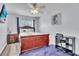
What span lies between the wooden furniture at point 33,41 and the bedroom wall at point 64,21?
87 millimetres

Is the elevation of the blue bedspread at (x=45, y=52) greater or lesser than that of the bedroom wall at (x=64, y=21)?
lesser

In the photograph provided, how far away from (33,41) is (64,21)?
1.69 feet

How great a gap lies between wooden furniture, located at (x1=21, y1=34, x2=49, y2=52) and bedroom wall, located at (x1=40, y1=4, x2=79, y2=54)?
0.29ft

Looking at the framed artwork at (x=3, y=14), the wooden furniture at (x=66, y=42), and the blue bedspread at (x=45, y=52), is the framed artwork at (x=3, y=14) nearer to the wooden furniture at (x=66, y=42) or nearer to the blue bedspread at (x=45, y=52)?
the blue bedspread at (x=45, y=52)

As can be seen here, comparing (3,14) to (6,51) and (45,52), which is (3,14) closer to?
(6,51)

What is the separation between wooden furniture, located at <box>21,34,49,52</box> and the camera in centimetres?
166

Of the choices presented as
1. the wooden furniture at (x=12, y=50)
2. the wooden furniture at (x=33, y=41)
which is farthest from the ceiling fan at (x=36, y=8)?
the wooden furniture at (x=12, y=50)

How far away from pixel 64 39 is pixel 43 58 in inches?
15.5

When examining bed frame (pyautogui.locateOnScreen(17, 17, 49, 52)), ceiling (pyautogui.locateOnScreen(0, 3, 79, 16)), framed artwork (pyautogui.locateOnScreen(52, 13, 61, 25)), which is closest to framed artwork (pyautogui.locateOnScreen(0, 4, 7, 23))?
ceiling (pyautogui.locateOnScreen(0, 3, 79, 16))

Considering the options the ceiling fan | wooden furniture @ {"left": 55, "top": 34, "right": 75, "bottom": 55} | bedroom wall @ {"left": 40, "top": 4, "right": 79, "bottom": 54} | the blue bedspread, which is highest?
the ceiling fan

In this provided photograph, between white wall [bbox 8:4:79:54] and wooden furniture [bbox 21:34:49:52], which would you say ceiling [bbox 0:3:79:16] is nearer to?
white wall [bbox 8:4:79:54]

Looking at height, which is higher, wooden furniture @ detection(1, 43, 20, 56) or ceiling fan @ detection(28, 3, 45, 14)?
ceiling fan @ detection(28, 3, 45, 14)

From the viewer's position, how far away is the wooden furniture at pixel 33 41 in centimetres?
166

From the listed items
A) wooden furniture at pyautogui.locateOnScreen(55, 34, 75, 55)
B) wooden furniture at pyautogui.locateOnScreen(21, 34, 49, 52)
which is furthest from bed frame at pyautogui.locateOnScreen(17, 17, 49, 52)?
wooden furniture at pyautogui.locateOnScreen(55, 34, 75, 55)
